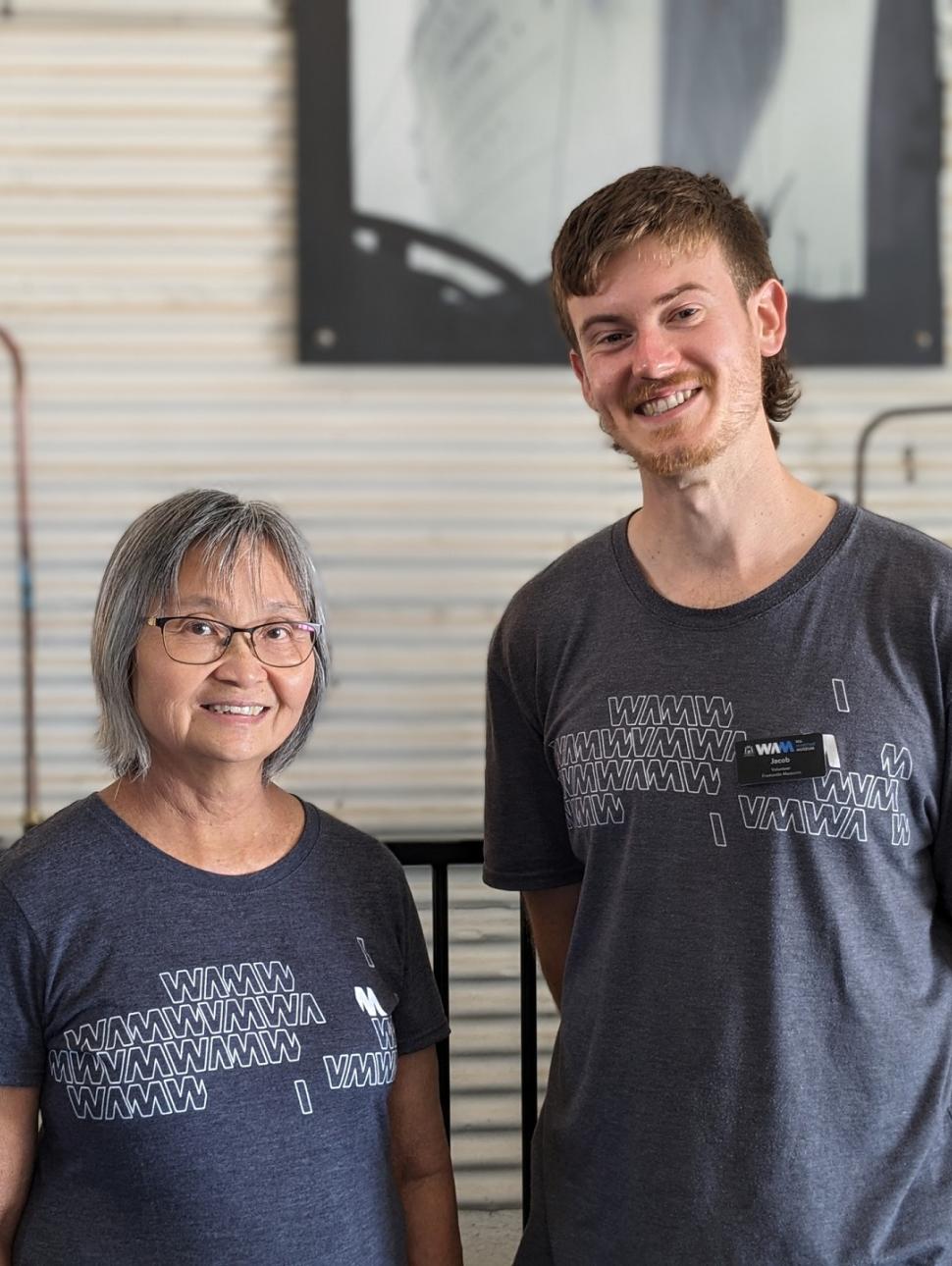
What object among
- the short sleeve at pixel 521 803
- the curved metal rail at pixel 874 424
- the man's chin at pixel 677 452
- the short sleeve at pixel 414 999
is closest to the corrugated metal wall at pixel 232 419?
the curved metal rail at pixel 874 424

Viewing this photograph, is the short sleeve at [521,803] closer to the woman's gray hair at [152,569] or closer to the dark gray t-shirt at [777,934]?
the dark gray t-shirt at [777,934]

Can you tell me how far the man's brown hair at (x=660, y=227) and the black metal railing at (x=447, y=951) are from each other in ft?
2.27

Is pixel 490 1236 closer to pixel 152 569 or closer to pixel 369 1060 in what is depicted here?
pixel 369 1060

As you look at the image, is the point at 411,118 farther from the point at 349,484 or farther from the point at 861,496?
the point at 861,496

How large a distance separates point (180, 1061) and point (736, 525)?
32.0 inches

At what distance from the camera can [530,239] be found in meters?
3.79

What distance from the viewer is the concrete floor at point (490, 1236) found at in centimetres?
336

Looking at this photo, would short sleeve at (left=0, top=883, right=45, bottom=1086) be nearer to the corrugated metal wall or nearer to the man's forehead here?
the man's forehead

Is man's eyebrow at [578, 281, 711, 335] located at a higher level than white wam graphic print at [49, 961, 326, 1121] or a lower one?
higher

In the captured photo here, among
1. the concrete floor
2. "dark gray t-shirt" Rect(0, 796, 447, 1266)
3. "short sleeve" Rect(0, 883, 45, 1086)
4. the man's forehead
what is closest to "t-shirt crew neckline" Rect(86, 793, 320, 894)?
"dark gray t-shirt" Rect(0, 796, 447, 1266)

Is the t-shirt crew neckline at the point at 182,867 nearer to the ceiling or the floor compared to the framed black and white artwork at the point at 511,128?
nearer to the floor

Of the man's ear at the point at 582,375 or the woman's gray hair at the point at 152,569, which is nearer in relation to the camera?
the woman's gray hair at the point at 152,569

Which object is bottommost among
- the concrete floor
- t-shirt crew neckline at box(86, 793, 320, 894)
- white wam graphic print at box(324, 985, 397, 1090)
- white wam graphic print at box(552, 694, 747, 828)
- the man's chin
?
the concrete floor

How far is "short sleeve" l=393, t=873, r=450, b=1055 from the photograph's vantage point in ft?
5.02
